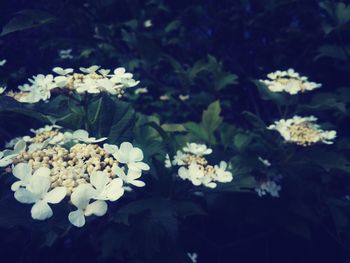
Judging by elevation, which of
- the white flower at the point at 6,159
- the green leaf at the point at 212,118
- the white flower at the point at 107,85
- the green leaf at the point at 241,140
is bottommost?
the green leaf at the point at 241,140

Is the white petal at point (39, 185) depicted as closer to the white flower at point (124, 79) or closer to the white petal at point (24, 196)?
the white petal at point (24, 196)

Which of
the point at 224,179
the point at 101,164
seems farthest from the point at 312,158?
the point at 101,164

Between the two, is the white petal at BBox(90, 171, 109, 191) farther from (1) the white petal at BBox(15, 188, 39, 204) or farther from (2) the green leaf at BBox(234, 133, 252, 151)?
(2) the green leaf at BBox(234, 133, 252, 151)

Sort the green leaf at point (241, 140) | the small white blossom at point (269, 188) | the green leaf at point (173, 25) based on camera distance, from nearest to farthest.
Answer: the small white blossom at point (269, 188) → the green leaf at point (241, 140) → the green leaf at point (173, 25)

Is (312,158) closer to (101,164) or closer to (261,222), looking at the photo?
(261,222)

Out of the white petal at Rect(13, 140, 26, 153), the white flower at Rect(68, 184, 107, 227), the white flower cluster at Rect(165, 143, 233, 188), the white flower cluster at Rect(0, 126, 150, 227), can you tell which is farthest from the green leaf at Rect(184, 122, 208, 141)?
the white flower at Rect(68, 184, 107, 227)

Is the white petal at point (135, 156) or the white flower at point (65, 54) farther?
the white flower at point (65, 54)

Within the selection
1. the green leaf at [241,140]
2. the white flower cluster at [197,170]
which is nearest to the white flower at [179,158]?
the white flower cluster at [197,170]
